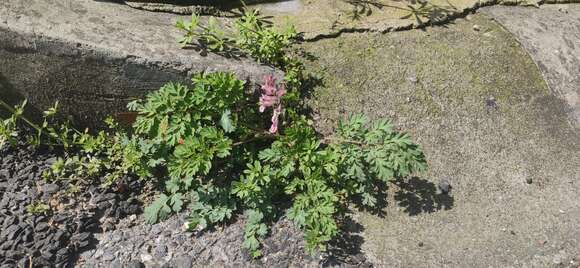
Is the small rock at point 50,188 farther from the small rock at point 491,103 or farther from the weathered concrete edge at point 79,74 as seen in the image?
the small rock at point 491,103

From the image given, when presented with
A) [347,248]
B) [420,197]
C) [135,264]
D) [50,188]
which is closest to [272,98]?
[347,248]

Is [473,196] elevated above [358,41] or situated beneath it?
situated beneath

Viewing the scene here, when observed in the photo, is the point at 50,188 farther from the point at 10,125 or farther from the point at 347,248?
the point at 347,248

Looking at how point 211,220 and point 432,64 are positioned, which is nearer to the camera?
point 211,220

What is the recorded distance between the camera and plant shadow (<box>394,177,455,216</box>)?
3.06 meters

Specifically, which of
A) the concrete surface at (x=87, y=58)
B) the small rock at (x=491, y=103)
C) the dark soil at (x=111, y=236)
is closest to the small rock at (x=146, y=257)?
the dark soil at (x=111, y=236)

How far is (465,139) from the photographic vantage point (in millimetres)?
A: 3295

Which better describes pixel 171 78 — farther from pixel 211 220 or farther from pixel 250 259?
pixel 250 259

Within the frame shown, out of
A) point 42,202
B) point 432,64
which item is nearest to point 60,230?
point 42,202

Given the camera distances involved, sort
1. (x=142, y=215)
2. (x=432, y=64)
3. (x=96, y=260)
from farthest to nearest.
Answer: (x=432, y=64) → (x=142, y=215) → (x=96, y=260)

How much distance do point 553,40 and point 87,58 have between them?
271cm

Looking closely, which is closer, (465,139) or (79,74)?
(79,74)

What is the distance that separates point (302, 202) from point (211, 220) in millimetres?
489

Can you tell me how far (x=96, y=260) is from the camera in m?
2.95
